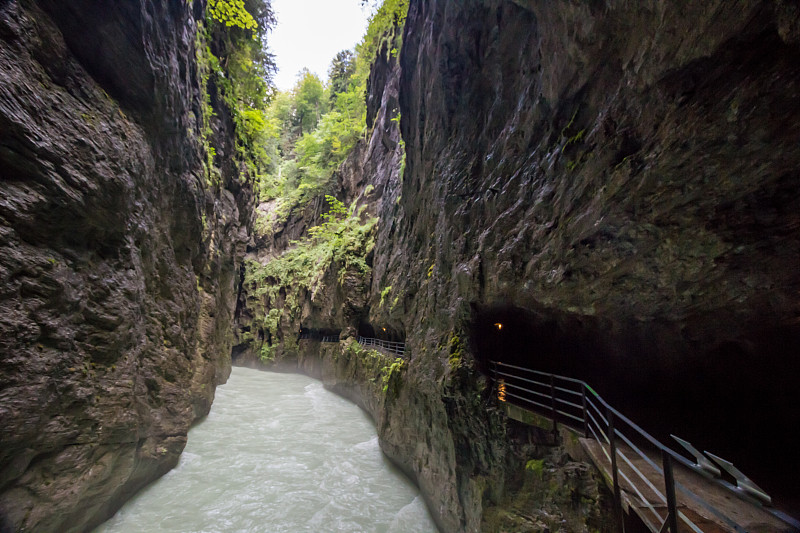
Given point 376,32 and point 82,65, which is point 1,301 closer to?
point 82,65

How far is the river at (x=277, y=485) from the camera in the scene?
620 centimetres

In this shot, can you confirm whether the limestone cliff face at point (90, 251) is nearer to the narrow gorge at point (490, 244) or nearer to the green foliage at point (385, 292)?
the narrow gorge at point (490, 244)

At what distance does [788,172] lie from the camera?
2635 mm

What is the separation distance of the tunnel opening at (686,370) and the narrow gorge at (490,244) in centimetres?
4

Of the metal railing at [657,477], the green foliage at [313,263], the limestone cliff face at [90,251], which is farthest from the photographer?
the green foliage at [313,263]

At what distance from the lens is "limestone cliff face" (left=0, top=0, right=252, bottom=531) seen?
3.79 m

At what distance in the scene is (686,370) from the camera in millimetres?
4711

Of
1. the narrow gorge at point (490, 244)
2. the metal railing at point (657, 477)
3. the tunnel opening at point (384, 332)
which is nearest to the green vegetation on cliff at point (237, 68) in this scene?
the narrow gorge at point (490, 244)

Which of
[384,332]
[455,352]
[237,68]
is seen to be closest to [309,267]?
[384,332]

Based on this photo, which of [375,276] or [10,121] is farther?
[375,276]

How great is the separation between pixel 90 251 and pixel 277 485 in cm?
636

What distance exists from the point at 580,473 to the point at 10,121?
758 cm

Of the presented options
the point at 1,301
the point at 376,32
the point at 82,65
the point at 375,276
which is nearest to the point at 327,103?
the point at 376,32

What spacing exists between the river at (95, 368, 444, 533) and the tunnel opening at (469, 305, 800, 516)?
4.25 metres
